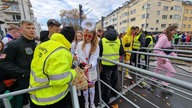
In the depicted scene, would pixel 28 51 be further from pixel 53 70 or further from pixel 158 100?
pixel 158 100

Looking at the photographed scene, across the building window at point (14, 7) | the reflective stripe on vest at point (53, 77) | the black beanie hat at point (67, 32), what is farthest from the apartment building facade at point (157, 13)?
the reflective stripe on vest at point (53, 77)

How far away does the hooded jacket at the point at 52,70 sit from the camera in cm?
129

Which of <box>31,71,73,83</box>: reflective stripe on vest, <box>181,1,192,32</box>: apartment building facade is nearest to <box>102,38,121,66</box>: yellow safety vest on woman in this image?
<box>31,71,73,83</box>: reflective stripe on vest

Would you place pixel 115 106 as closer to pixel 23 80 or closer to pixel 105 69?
pixel 105 69

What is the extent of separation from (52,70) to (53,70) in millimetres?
12

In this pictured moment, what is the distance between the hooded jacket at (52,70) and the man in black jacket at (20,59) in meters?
0.87

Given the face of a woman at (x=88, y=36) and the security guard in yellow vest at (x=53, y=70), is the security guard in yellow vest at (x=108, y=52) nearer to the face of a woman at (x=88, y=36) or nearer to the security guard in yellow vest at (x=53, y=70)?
the face of a woman at (x=88, y=36)

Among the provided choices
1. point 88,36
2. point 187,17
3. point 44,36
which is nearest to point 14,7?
point 44,36

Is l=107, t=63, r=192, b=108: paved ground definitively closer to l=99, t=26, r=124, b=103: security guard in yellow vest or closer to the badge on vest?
l=99, t=26, r=124, b=103: security guard in yellow vest

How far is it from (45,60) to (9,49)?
1341 mm

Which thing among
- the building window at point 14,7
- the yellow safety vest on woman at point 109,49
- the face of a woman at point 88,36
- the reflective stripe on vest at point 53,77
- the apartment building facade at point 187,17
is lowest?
the reflective stripe on vest at point 53,77

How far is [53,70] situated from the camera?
1.28 m

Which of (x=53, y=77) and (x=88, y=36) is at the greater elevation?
(x=88, y=36)

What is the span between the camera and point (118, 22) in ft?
191
